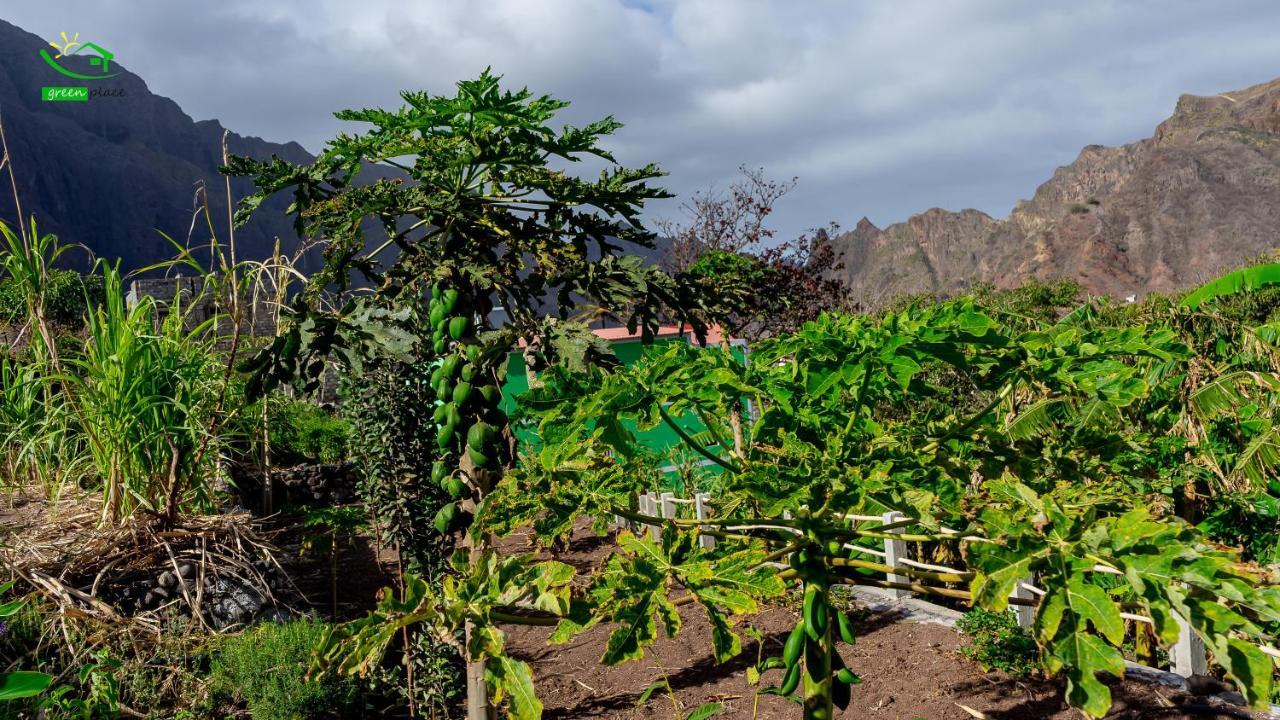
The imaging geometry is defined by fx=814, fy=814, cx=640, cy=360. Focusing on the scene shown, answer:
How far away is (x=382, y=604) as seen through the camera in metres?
2.12

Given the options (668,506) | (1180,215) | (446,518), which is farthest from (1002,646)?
(1180,215)

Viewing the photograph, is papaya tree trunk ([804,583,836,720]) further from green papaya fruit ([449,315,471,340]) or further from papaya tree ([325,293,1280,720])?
green papaya fruit ([449,315,471,340])

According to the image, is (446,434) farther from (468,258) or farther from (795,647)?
(795,647)

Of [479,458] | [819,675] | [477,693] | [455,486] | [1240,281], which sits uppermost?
[1240,281]

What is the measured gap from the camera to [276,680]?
4703 mm

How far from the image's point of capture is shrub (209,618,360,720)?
4.64 meters

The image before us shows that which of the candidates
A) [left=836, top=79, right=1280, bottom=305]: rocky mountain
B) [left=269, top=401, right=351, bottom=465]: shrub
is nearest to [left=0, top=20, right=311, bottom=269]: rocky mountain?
[left=269, top=401, right=351, bottom=465]: shrub

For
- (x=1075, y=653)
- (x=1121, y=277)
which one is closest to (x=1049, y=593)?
(x=1075, y=653)

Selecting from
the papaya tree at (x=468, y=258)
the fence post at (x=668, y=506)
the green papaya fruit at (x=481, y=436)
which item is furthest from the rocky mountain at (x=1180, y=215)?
the green papaya fruit at (x=481, y=436)

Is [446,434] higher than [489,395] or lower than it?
lower

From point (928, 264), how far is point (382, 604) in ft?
345

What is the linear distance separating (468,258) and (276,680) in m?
3.25

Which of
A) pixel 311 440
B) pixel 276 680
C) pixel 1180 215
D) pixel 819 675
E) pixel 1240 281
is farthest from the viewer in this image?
pixel 1180 215

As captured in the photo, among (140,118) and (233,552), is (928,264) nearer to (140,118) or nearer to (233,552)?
(140,118)
